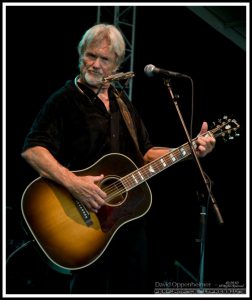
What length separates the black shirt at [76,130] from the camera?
2795 mm

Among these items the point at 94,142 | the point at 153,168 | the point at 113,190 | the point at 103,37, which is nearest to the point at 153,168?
the point at 153,168

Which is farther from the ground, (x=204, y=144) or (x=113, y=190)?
(x=204, y=144)

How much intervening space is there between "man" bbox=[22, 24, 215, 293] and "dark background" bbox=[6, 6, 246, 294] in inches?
88.5

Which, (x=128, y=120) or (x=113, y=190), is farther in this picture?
(x=128, y=120)

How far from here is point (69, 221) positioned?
2.67 m

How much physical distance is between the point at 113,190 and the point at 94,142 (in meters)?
0.35

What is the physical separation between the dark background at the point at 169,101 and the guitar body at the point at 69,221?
2.35 metres

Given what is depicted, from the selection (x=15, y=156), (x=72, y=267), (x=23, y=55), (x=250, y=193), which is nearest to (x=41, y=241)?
(x=72, y=267)

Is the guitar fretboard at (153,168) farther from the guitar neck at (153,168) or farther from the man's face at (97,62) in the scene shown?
the man's face at (97,62)

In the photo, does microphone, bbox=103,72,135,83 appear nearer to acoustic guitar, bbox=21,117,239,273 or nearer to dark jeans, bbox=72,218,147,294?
acoustic guitar, bbox=21,117,239,273

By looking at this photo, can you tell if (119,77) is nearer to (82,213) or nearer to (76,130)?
(76,130)

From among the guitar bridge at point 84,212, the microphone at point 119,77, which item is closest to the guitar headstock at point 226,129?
the microphone at point 119,77

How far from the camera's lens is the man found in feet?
8.81

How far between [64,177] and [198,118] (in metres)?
3.72
